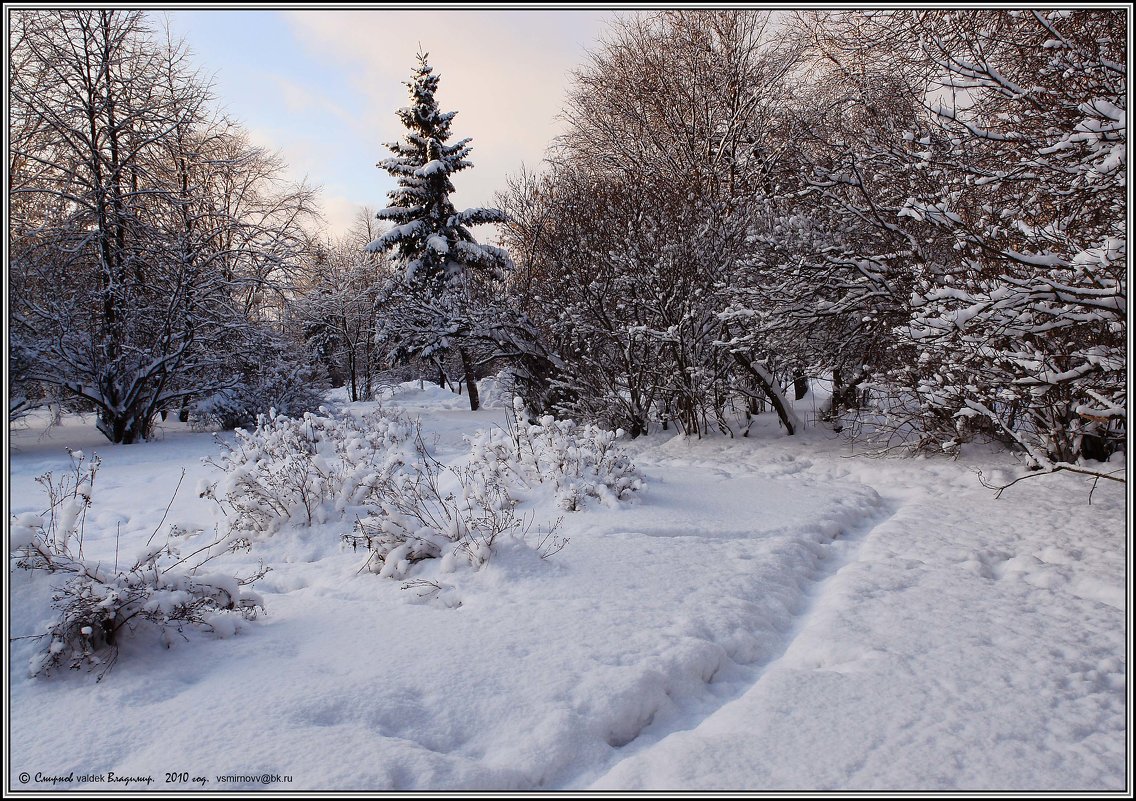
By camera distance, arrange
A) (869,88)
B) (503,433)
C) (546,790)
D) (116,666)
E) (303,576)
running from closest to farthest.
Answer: (546,790) → (116,666) → (303,576) → (503,433) → (869,88)

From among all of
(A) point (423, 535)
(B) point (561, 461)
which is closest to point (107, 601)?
(A) point (423, 535)

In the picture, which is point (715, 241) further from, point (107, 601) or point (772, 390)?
point (107, 601)

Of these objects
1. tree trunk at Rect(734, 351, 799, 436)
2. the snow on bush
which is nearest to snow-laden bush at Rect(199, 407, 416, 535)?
the snow on bush

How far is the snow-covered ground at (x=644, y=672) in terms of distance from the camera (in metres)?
2.25

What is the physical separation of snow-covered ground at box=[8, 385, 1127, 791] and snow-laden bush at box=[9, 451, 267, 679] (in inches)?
3.3

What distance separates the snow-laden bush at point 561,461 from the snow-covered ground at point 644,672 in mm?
801

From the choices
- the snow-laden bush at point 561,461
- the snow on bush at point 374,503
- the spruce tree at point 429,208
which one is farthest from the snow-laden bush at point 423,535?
the spruce tree at point 429,208

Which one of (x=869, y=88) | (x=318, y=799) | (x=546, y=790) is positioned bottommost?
(x=546, y=790)

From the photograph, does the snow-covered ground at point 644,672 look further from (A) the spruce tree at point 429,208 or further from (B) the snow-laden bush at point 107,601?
(A) the spruce tree at point 429,208

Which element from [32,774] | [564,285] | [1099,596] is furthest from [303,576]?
[564,285]

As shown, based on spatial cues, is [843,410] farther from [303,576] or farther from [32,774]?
[32,774]

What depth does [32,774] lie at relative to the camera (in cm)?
213

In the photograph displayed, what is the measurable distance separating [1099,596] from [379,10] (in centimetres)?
621

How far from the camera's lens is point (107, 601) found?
2.87 m
